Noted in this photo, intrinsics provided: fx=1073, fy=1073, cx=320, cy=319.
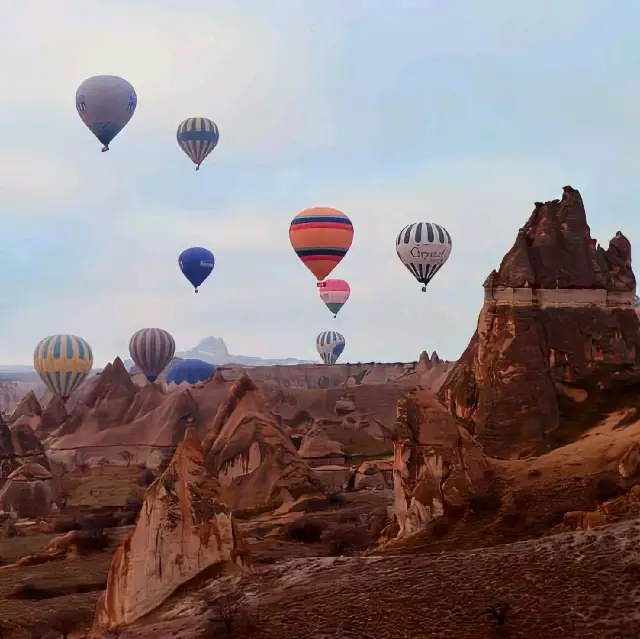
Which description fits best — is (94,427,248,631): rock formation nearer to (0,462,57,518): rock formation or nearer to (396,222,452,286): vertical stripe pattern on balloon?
(0,462,57,518): rock formation

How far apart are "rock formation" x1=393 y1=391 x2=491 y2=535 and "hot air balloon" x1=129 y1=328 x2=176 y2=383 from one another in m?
81.2

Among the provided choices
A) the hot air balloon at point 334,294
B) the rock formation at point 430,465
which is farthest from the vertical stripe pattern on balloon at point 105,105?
the rock formation at point 430,465

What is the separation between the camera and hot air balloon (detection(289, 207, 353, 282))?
82.9m

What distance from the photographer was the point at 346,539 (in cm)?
4088

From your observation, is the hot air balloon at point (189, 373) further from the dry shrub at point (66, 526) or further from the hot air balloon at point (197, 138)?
the dry shrub at point (66, 526)

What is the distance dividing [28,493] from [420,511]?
35453mm

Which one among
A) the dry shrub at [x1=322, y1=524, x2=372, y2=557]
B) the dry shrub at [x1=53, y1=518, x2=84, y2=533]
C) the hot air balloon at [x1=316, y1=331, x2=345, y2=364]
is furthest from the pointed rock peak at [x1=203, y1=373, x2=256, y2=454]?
the hot air balloon at [x1=316, y1=331, x2=345, y2=364]

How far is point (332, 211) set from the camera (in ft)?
275

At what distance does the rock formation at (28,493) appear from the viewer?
195ft

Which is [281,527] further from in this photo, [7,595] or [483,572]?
[483,572]

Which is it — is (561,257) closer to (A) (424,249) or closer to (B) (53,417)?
(A) (424,249)

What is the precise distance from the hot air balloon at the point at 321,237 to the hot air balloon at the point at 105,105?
15.7 m

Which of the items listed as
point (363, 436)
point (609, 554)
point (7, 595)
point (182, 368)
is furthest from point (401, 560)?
point (182, 368)

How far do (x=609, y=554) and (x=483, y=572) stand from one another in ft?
7.80
